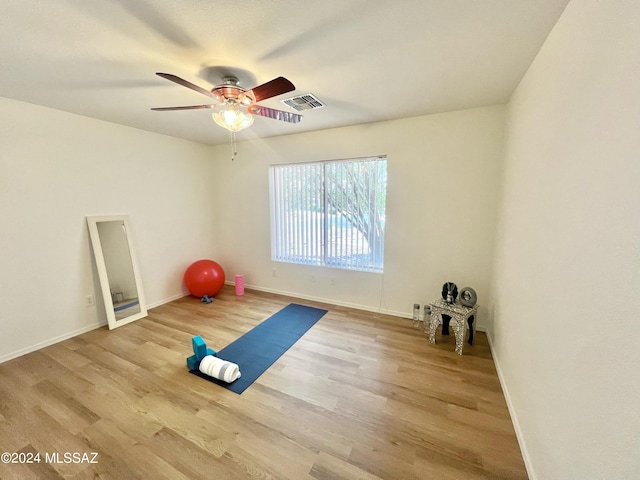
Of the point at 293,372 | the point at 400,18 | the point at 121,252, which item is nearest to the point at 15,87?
the point at 121,252

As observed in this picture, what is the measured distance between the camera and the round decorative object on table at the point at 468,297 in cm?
260

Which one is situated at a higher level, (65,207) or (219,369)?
(65,207)

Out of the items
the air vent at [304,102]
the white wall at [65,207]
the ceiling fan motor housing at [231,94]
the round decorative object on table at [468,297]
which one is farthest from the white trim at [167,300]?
the round decorative object on table at [468,297]

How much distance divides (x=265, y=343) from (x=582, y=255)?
2602 millimetres

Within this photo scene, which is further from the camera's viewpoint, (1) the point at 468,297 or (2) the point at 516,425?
(1) the point at 468,297

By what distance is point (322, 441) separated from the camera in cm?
157

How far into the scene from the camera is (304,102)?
2.44 meters

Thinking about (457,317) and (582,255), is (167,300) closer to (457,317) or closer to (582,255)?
(457,317)

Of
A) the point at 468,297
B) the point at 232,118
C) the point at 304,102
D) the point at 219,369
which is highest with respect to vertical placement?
the point at 304,102

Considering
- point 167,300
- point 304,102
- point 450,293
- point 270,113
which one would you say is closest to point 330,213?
point 304,102

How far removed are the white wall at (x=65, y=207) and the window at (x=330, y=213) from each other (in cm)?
170

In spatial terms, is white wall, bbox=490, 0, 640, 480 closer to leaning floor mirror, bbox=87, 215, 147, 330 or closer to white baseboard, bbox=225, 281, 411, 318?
white baseboard, bbox=225, 281, 411, 318

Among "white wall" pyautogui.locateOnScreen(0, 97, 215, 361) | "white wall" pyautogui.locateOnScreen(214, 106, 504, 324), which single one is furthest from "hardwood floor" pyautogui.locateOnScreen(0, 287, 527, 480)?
"white wall" pyautogui.locateOnScreen(214, 106, 504, 324)

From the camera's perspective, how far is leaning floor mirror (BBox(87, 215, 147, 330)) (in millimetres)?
2994
